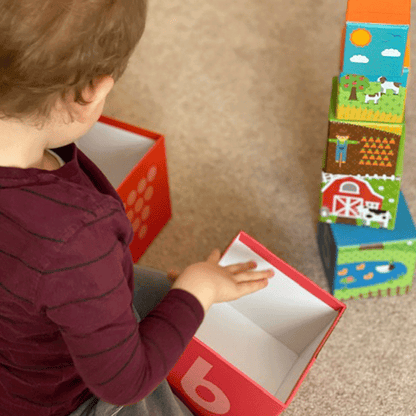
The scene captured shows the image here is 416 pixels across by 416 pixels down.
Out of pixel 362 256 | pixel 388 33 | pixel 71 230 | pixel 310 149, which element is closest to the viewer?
pixel 71 230

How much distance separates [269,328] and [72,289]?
2.06 feet

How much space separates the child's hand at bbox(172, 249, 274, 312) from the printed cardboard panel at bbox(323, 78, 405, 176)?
0.32m

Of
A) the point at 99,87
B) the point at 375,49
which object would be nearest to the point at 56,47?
the point at 99,87

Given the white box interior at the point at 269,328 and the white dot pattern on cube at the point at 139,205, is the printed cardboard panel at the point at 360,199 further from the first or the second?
the white dot pattern on cube at the point at 139,205

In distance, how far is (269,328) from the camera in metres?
1.17

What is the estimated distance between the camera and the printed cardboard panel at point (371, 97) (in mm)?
1028

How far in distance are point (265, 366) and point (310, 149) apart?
0.64m

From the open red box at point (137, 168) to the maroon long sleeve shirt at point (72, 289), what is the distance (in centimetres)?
54

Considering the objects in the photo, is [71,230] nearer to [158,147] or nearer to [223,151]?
[158,147]

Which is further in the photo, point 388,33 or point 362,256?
point 362,256

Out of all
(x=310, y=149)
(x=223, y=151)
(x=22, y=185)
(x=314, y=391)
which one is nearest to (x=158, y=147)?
(x=223, y=151)

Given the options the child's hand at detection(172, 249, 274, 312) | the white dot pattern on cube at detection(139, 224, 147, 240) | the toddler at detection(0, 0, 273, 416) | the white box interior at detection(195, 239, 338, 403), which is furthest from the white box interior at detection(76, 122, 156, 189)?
the toddler at detection(0, 0, 273, 416)

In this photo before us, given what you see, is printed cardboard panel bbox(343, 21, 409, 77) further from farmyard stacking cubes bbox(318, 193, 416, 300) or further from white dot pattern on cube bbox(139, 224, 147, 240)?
white dot pattern on cube bbox(139, 224, 147, 240)

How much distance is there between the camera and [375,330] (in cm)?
126
